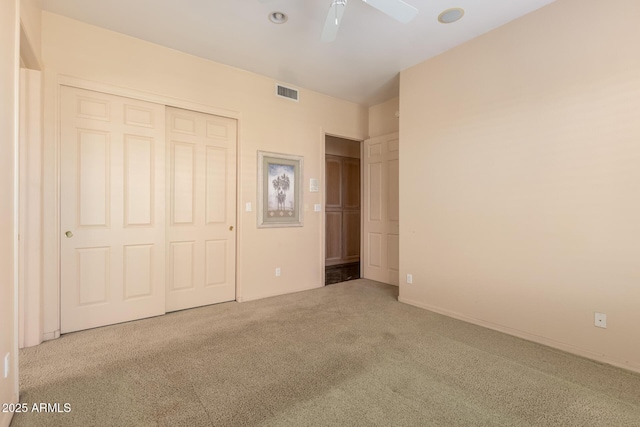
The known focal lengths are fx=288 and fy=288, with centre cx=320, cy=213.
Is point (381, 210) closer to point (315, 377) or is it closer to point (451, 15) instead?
point (451, 15)

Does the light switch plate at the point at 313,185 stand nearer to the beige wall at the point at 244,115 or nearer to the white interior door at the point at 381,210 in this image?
the beige wall at the point at 244,115

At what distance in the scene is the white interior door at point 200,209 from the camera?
10.8 feet

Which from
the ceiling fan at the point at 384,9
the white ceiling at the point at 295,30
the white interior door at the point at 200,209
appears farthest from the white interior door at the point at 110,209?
the ceiling fan at the point at 384,9

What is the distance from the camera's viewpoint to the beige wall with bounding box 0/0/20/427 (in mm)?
1458

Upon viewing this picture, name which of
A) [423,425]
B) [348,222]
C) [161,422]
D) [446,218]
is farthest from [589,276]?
[348,222]

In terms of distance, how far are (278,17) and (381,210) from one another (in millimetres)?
3007

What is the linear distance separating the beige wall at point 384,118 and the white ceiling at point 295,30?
0.88m

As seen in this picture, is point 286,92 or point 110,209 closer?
point 110,209

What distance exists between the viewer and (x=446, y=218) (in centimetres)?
324

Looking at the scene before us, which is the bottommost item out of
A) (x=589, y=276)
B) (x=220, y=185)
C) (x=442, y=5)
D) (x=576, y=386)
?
(x=576, y=386)

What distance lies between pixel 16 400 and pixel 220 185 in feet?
8.05

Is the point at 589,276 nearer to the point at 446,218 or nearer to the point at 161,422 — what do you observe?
the point at 446,218

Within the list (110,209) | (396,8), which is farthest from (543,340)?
(110,209)

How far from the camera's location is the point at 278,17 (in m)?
2.64
